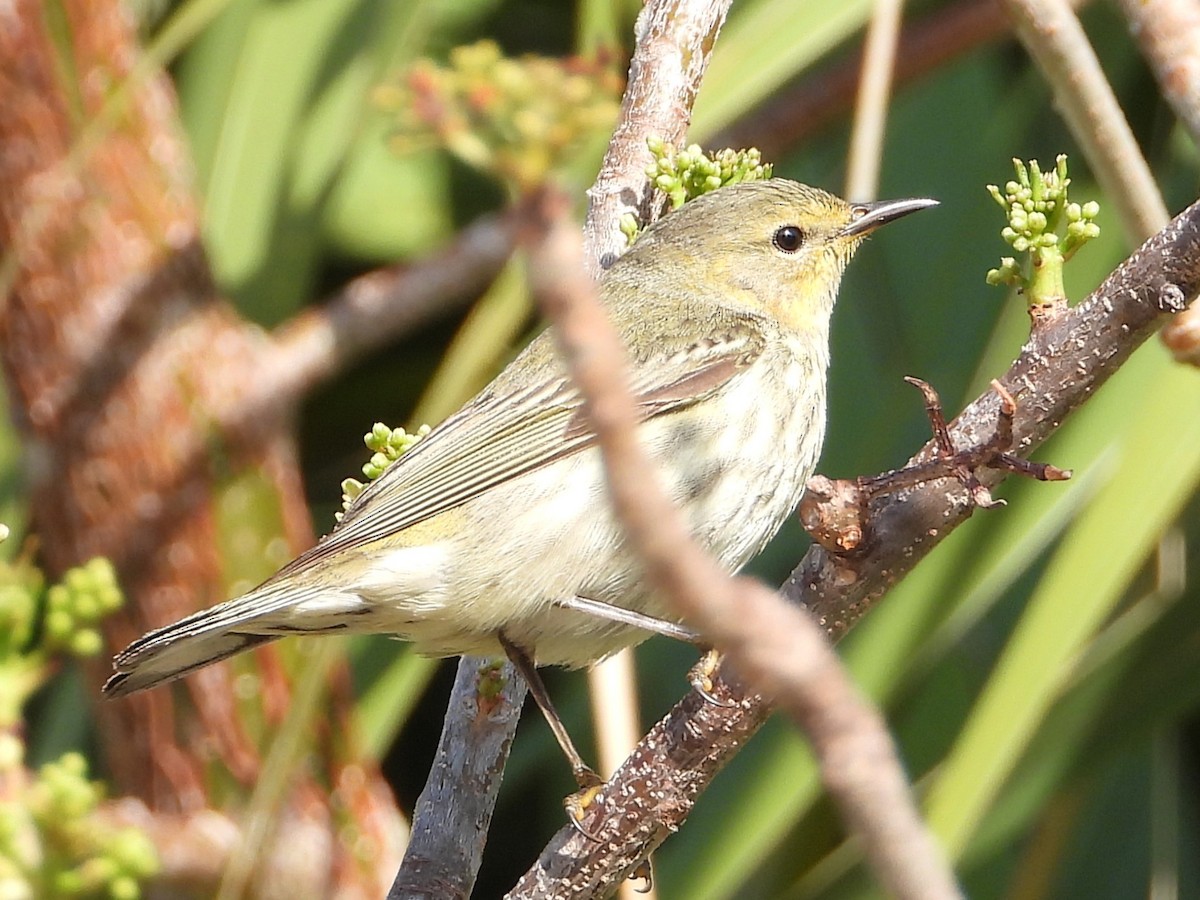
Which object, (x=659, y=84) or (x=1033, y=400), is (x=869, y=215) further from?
(x=1033, y=400)

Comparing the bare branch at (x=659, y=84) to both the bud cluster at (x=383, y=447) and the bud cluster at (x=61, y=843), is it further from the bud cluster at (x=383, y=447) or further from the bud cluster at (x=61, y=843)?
the bud cluster at (x=61, y=843)

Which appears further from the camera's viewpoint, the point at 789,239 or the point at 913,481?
the point at 789,239

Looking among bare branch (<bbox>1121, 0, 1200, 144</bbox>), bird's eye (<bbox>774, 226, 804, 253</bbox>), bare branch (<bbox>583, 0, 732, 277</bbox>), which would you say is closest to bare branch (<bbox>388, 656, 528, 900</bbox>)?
bare branch (<bbox>583, 0, 732, 277</bbox>)

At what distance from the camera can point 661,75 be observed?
2443 millimetres

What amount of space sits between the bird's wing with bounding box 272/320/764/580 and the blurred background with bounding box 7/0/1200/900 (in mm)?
220

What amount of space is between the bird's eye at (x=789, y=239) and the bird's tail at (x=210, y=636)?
3.47 ft

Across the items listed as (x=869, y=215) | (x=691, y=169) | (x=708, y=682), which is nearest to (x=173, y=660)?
(x=708, y=682)

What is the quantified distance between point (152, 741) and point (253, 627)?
1.09 m

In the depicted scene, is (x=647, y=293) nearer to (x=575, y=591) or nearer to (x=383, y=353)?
(x=575, y=591)

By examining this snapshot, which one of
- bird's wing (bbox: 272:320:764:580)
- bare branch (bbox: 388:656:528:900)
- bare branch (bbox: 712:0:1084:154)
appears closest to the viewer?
bare branch (bbox: 388:656:528:900)

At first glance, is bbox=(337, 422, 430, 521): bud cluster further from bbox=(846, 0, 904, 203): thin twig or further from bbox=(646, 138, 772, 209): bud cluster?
bbox=(846, 0, 904, 203): thin twig

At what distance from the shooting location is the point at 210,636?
2.10m

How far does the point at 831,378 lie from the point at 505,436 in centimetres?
125

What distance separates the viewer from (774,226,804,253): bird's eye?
8.75ft
